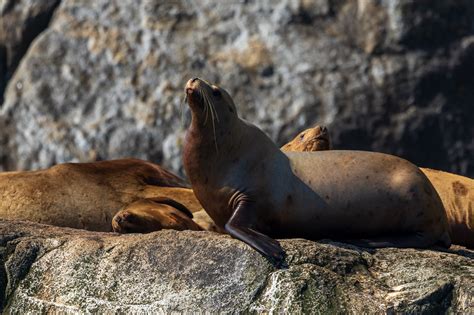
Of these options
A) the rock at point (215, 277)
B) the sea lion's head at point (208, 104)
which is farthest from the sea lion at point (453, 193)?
the rock at point (215, 277)

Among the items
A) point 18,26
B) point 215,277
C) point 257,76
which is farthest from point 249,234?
point 18,26

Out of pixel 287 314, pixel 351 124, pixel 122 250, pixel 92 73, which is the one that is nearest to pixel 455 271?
pixel 287 314

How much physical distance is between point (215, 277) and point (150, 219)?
1.70m

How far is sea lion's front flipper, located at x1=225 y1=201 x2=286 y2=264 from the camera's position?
22.8 ft

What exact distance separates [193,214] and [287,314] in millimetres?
2860

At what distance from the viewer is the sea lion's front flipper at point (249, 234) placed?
6949 millimetres

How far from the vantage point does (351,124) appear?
13789mm

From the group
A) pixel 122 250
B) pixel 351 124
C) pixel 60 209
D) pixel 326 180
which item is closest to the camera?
pixel 122 250

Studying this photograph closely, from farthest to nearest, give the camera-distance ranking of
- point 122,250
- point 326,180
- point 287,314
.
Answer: point 326,180 → point 122,250 → point 287,314

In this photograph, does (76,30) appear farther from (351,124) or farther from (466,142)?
(466,142)

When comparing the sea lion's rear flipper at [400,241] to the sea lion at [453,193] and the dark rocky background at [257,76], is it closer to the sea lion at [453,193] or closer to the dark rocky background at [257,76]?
the sea lion at [453,193]

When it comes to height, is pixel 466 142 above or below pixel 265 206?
below

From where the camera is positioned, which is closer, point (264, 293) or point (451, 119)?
point (264, 293)

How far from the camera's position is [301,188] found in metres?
7.74
